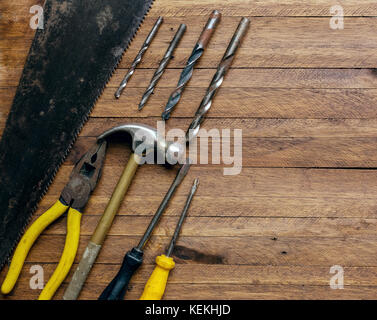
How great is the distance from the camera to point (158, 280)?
129 cm

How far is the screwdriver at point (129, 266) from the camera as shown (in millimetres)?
1277

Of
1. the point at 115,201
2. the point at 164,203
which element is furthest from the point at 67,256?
the point at 164,203

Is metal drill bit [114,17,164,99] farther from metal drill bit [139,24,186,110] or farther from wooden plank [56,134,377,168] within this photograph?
wooden plank [56,134,377,168]

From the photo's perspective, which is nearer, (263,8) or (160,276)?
(160,276)

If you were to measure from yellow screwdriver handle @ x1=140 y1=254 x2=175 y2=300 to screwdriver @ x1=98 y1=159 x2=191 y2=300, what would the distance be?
0.07 metres

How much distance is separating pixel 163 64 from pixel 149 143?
0.32 m

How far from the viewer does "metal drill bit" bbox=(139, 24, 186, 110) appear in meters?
1.40

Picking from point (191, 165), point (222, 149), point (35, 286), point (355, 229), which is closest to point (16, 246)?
point (35, 286)

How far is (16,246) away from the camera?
1.35m

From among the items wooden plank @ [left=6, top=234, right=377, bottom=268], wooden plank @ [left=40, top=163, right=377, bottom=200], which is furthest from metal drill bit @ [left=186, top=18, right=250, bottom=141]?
wooden plank @ [left=6, top=234, right=377, bottom=268]

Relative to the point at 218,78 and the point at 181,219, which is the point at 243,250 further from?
the point at 218,78
